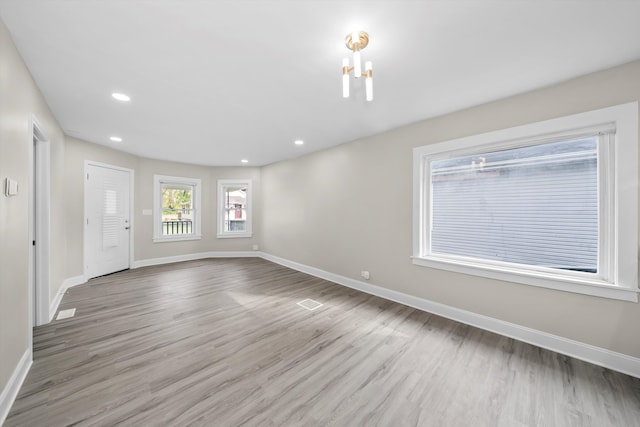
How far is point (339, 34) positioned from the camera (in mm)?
1565

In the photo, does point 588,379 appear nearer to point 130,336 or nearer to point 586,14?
point 586,14

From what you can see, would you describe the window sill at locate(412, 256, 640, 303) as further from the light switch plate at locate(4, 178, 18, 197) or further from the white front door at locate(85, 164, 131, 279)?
the white front door at locate(85, 164, 131, 279)

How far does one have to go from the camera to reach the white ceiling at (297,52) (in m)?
1.39

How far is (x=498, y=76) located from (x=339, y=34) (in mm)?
1514

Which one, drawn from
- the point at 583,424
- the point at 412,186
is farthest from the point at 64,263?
the point at 583,424

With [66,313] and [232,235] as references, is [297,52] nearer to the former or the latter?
[66,313]

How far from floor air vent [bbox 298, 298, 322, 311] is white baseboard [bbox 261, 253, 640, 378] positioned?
89 centimetres

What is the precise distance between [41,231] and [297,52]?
3308 millimetres

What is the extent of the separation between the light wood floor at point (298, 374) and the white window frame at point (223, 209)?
3.28m

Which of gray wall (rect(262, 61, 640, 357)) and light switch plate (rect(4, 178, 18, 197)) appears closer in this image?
light switch plate (rect(4, 178, 18, 197))

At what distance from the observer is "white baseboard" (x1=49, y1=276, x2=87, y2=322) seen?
9.36 feet

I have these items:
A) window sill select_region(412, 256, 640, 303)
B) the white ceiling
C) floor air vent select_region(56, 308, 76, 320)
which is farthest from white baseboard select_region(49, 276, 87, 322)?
window sill select_region(412, 256, 640, 303)

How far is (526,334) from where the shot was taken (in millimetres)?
2285

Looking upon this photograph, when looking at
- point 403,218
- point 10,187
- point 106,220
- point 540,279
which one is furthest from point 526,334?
point 106,220
